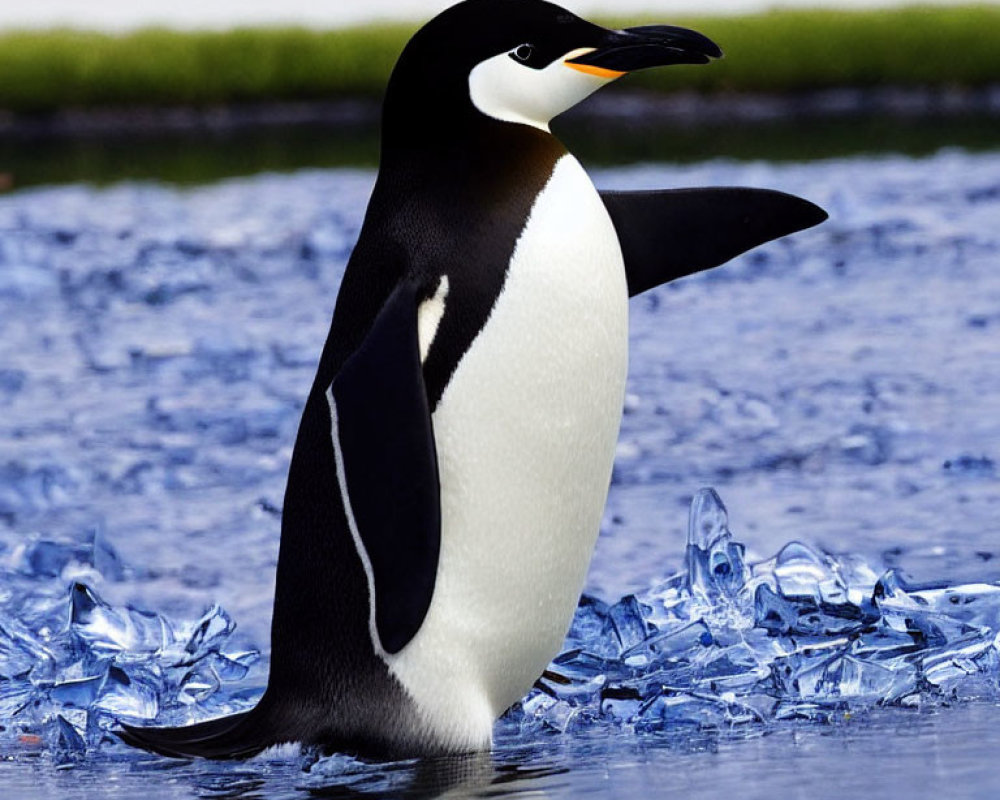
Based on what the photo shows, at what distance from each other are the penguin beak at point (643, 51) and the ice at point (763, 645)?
0.93 meters

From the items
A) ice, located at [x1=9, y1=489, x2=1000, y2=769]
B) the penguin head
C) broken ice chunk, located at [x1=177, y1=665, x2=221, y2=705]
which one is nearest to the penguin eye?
the penguin head

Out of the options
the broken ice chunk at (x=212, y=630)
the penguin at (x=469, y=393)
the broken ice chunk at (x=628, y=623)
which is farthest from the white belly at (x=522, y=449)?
the broken ice chunk at (x=212, y=630)

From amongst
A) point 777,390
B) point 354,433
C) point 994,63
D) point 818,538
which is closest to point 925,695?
point 354,433

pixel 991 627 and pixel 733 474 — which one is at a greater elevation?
pixel 733 474

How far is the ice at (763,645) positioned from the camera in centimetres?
334

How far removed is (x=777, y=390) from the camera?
6.71 m

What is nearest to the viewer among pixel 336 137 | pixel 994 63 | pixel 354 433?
pixel 354 433

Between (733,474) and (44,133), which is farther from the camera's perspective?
(44,133)

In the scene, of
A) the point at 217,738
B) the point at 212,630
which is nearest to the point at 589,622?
the point at 212,630

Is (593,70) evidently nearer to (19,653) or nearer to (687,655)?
(687,655)

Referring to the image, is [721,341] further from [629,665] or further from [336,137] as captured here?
[336,137]

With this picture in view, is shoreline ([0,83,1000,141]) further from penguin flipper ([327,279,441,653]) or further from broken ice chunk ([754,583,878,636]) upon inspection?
penguin flipper ([327,279,441,653])

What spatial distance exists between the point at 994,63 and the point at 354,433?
69.6 feet

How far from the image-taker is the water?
10.4ft
